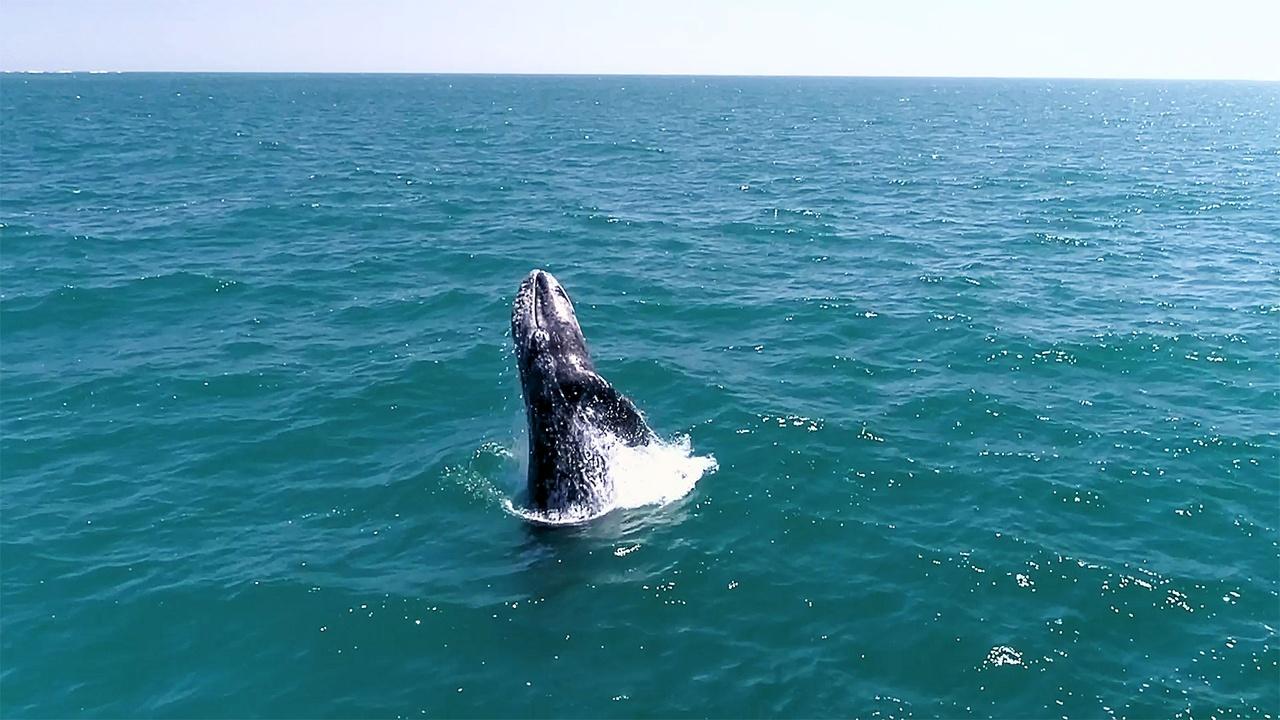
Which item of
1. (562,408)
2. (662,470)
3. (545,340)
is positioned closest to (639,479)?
(662,470)

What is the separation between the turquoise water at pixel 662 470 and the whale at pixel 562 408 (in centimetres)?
90

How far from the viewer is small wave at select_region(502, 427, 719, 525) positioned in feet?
59.7

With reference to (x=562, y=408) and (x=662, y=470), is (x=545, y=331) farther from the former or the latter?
(x=662, y=470)

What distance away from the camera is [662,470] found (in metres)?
20.2

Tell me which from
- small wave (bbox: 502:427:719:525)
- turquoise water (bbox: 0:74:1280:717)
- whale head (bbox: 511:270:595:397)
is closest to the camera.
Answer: turquoise water (bbox: 0:74:1280:717)

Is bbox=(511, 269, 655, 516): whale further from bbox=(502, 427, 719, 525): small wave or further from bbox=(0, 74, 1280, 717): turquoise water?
bbox=(0, 74, 1280, 717): turquoise water

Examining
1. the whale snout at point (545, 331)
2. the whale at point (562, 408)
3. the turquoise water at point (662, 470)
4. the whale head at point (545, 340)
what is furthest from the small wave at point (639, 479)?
the whale snout at point (545, 331)

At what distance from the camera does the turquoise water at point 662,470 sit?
47.1 ft

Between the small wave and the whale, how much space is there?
8 cm

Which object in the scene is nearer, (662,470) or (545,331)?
(545,331)

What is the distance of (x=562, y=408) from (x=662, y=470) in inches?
160

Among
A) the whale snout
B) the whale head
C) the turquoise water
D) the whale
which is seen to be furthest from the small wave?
the whale snout

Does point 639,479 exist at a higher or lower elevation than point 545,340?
lower

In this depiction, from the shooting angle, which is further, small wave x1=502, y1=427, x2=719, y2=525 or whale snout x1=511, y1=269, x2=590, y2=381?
small wave x1=502, y1=427, x2=719, y2=525
